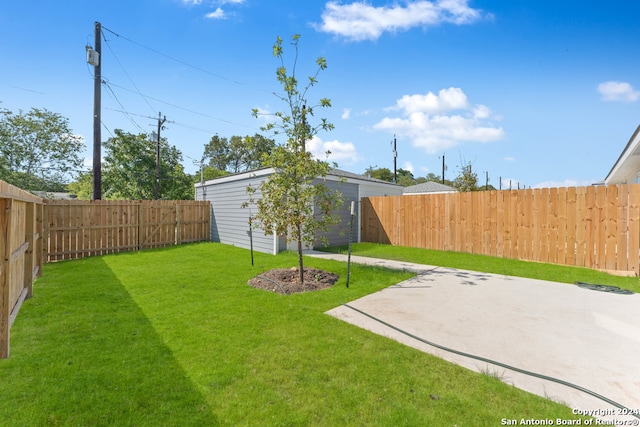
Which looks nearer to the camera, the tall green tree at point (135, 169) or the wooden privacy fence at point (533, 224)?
the wooden privacy fence at point (533, 224)

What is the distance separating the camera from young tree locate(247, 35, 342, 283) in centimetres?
557

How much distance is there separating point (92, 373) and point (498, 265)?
25.6 feet

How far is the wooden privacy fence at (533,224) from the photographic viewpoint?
6.19 meters

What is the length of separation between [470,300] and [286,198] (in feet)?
12.1

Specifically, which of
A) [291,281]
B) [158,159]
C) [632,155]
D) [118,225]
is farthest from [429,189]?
[118,225]

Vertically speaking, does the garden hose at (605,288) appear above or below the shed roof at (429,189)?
below

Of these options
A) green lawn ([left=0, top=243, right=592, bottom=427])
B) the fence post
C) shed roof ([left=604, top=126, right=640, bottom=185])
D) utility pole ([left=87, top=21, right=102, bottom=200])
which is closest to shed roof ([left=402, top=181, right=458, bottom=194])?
shed roof ([left=604, top=126, right=640, bottom=185])

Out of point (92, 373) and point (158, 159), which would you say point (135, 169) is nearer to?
point (158, 159)

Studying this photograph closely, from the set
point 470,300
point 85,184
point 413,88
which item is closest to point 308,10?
point 413,88

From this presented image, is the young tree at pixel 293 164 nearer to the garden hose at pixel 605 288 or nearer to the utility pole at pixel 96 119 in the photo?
the garden hose at pixel 605 288

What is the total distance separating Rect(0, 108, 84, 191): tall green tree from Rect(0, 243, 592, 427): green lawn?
15.5 meters

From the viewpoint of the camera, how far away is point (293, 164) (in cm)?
557

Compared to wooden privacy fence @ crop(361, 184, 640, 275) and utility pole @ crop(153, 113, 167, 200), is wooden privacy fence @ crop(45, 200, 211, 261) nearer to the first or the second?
wooden privacy fence @ crop(361, 184, 640, 275)

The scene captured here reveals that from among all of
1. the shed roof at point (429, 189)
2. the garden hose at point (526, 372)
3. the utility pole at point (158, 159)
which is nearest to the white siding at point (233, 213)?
the garden hose at point (526, 372)
